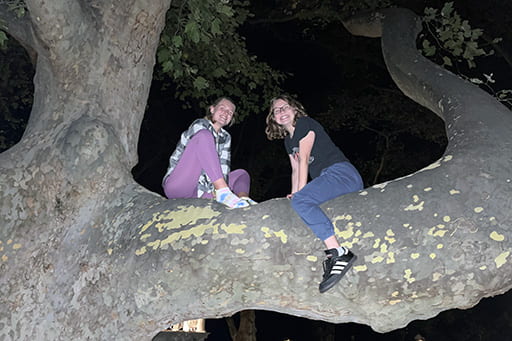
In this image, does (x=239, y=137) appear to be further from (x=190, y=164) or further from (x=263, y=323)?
(x=263, y=323)

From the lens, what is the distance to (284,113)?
13.5 ft

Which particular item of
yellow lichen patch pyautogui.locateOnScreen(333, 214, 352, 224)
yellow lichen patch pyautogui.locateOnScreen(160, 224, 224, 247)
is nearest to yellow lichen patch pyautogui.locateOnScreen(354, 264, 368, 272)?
yellow lichen patch pyautogui.locateOnScreen(333, 214, 352, 224)

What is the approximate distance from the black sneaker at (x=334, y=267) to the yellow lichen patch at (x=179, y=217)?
2.24 ft

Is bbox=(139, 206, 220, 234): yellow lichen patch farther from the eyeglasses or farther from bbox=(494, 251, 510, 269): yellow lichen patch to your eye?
bbox=(494, 251, 510, 269): yellow lichen patch

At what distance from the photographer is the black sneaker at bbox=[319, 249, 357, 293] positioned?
8.98 feet

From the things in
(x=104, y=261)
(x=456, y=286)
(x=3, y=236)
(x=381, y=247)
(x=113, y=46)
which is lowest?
(x=456, y=286)

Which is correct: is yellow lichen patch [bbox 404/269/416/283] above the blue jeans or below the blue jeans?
below

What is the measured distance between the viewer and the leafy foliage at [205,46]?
6.10 meters

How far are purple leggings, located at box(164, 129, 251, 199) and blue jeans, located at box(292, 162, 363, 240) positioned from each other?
747mm

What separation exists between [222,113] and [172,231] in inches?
64.8

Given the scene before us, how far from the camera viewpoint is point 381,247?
279cm

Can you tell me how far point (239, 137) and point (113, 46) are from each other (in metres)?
12.5

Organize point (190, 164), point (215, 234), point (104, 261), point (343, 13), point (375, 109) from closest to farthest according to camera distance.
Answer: point (215, 234), point (104, 261), point (190, 164), point (343, 13), point (375, 109)

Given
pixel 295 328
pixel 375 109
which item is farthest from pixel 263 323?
pixel 375 109
